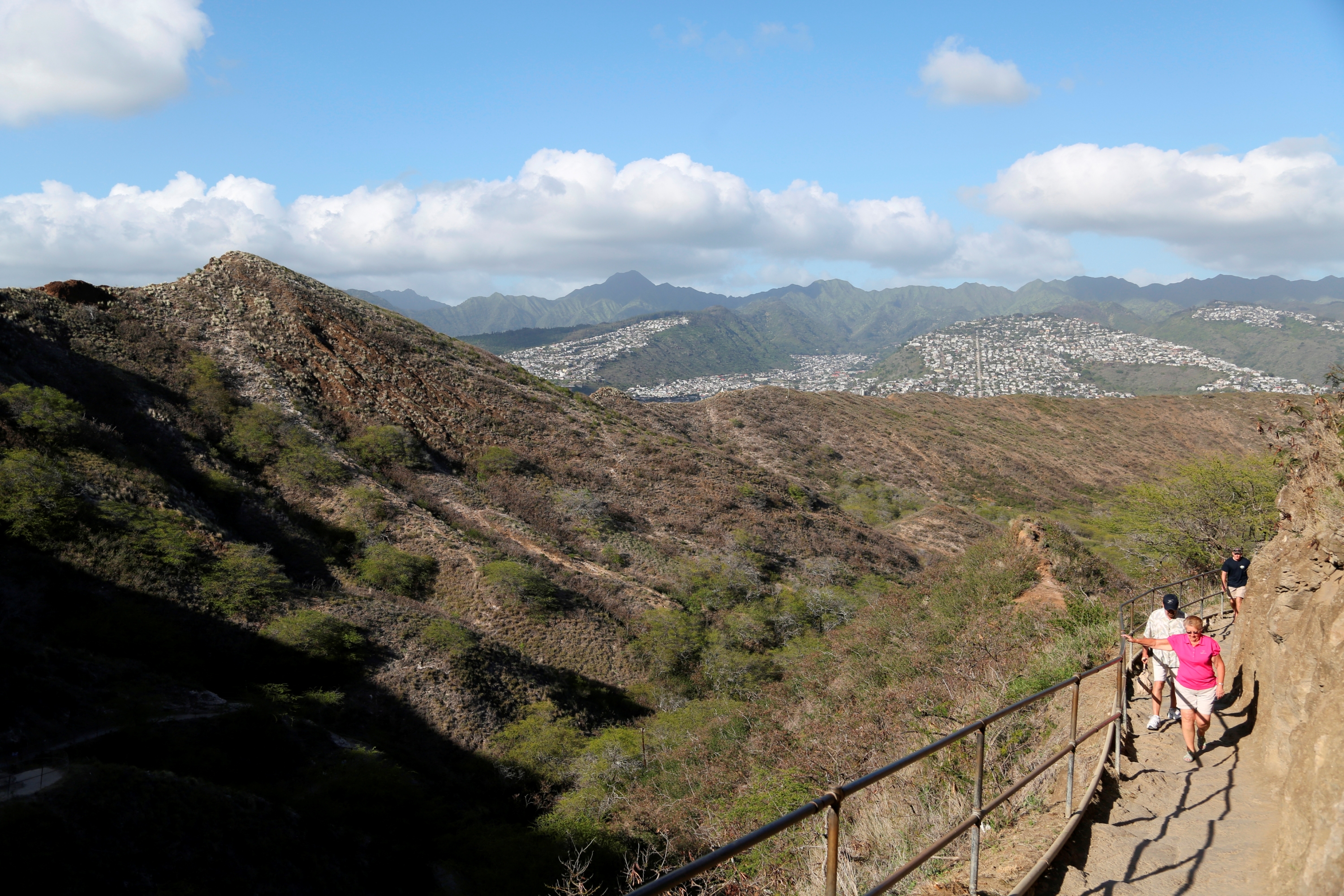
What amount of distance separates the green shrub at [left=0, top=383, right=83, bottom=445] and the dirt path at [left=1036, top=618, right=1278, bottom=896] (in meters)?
22.1

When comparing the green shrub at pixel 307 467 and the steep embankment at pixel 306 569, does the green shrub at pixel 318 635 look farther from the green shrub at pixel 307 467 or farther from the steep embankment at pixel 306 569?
the green shrub at pixel 307 467

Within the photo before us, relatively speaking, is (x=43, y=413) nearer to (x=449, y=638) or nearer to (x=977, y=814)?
(x=449, y=638)

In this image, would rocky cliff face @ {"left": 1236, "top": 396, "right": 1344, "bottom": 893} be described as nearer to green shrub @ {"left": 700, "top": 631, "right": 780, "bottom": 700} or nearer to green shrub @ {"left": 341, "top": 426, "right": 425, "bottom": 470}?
green shrub @ {"left": 700, "top": 631, "right": 780, "bottom": 700}

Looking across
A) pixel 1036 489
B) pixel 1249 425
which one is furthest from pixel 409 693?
pixel 1249 425

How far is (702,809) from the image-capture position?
11.2 meters

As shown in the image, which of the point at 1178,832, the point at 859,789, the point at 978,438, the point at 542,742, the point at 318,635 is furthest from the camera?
the point at 978,438

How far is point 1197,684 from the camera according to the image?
7.18m

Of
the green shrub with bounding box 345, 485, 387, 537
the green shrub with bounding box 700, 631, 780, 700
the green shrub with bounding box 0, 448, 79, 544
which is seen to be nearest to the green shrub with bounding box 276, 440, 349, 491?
the green shrub with bounding box 345, 485, 387, 537

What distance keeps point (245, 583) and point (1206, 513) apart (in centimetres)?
3091

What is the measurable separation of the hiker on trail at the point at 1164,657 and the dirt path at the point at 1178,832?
1.87 feet

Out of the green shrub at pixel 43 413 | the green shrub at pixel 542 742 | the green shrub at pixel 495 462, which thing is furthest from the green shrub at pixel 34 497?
the green shrub at pixel 495 462

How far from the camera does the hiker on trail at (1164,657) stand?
792cm

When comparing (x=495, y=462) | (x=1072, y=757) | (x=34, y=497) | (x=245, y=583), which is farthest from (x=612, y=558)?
(x=1072, y=757)

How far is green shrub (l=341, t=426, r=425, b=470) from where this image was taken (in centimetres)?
2594
